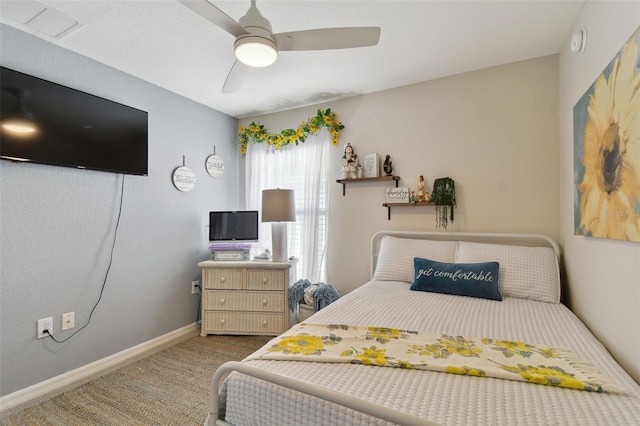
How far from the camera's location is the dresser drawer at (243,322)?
9.03 ft

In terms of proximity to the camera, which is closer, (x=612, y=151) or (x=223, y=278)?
(x=612, y=151)

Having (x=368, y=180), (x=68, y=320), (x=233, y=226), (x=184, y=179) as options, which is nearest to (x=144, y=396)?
(x=68, y=320)

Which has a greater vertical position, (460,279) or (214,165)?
(214,165)

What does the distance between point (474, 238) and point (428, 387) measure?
1.83 metres

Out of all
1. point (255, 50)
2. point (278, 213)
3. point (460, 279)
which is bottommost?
point (460, 279)

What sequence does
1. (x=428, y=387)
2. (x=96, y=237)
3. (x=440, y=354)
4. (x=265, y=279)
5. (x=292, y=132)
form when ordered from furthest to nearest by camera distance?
(x=292, y=132) < (x=265, y=279) < (x=96, y=237) < (x=440, y=354) < (x=428, y=387)

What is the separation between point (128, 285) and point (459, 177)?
2873 millimetres

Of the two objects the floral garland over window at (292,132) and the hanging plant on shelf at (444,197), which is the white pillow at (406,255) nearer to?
the hanging plant on shelf at (444,197)

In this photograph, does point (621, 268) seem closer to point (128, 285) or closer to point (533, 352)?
point (533, 352)

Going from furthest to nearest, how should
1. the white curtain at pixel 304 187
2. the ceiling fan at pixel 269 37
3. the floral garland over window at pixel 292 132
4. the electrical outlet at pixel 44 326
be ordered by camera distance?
the white curtain at pixel 304 187, the floral garland over window at pixel 292 132, the electrical outlet at pixel 44 326, the ceiling fan at pixel 269 37

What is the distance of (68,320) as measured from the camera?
2.10 meters

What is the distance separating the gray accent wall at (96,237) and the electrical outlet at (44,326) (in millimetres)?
28

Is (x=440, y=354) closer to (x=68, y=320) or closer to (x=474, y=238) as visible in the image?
Answer: (x=474, y=238)

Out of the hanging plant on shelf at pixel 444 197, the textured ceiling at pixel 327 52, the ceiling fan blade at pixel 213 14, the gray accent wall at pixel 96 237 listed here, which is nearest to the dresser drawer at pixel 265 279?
the gray accent wall at pixel 96 237
